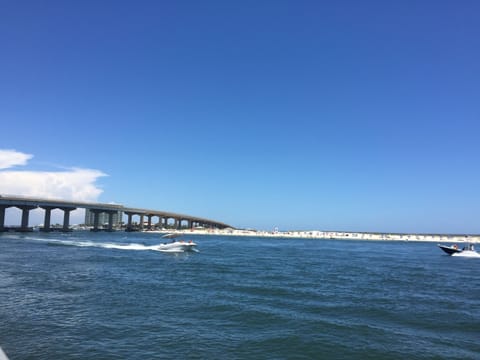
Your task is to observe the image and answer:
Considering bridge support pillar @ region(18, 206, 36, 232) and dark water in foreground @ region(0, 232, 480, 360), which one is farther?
bridge support pillar @ region(18, 206, 36, 232)

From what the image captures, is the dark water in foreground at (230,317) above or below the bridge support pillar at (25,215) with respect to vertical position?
below

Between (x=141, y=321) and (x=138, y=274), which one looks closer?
(x=141, y=321)

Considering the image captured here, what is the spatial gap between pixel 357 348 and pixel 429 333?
14.5ft

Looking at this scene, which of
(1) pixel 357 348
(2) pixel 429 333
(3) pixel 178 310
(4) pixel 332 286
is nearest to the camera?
(1) pixel 357 348

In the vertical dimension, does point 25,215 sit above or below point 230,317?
above

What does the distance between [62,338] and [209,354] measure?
5.92 m

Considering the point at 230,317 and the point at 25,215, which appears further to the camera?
the point at 25,215

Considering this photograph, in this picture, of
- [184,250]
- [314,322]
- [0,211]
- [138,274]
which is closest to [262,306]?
[314,322]

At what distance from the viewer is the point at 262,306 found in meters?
19.8

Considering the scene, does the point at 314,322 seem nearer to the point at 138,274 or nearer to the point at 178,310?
the point at 178,310

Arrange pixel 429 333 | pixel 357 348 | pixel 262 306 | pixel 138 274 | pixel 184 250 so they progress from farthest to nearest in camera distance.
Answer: pixel 184 250 → pixel 138 274 → pixel 262 306 → pixel 429 333 → pixel 357 348

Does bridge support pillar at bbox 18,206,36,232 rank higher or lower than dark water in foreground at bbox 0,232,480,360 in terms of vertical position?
higher

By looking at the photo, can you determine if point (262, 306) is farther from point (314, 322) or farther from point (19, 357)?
point (19, 357)

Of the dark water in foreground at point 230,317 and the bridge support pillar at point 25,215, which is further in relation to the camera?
the bridge support pillar at point 25,215
